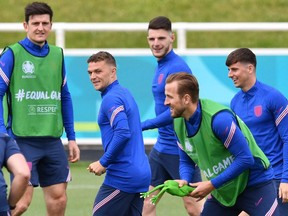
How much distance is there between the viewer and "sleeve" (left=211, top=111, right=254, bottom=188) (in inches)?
312

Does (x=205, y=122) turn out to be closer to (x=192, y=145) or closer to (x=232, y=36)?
(x=192, y=145)

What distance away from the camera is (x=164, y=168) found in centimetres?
1055

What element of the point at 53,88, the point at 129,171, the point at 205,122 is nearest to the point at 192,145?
the point at 205,122

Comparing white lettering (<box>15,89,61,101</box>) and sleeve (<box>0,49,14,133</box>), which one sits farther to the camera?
white lettering (<box>15,89,61,101</box>)

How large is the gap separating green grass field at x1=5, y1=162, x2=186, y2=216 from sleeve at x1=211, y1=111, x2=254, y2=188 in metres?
4.12

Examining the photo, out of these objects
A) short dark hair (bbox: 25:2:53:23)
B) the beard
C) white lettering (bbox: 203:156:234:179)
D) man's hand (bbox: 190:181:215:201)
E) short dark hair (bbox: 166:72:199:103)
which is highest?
short dark hair (bbox: 25:2:53:23)

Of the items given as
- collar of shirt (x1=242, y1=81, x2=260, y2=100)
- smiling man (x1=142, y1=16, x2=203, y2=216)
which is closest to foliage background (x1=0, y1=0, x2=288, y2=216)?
smiling man (x1=142, y1=16, x2=203, y2=216)

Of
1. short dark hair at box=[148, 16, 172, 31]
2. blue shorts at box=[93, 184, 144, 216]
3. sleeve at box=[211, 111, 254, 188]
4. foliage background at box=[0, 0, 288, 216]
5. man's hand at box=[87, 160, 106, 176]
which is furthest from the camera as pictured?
foliage background at box=[0, 0, 288, 216]

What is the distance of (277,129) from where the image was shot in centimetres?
905

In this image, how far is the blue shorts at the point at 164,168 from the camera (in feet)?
34.4

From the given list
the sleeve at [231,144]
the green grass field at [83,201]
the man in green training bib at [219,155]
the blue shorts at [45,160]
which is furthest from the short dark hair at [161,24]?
the sleeve at [231,144]

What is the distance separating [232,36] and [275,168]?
583 inches

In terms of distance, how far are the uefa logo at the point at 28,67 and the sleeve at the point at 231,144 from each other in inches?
100

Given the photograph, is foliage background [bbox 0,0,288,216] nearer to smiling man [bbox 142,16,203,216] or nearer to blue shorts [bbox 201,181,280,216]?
smiling man [bbox 142,16,203,216]
